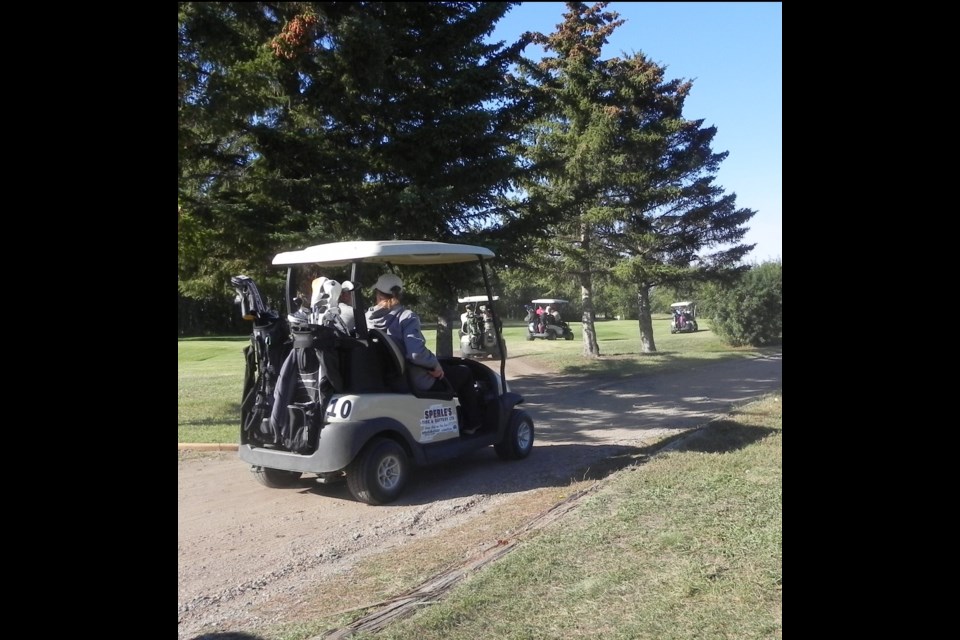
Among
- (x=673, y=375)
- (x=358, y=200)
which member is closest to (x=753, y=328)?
(x=673, y=375)

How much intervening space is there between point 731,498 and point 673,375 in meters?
12.5

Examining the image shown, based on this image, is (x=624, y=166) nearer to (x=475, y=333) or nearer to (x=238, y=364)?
Result: (x=475, y=333)

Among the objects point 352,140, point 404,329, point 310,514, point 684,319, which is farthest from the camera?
point 684,319

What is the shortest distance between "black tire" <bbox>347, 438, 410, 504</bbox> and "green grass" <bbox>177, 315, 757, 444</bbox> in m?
2.16

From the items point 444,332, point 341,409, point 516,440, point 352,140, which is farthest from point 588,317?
point 341,409

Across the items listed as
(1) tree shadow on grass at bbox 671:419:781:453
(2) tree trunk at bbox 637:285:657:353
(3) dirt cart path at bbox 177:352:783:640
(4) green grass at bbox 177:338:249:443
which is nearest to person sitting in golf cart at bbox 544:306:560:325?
(2) tree trunk at bbox 637:285:657:353

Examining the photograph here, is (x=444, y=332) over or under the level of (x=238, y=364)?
over

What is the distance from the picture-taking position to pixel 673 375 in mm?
18000

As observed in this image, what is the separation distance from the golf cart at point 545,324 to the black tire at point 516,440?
25382 mm

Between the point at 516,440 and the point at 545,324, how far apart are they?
2586 cm

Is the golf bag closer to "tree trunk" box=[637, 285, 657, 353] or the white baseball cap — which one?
the white baseball cap

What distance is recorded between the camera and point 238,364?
73.4 ft

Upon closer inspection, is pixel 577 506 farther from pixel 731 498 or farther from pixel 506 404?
pixel 506 404
